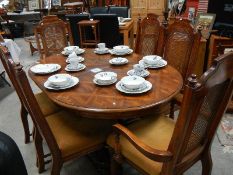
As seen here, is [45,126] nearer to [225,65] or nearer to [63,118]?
[63,118]

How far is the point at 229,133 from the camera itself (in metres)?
2.18

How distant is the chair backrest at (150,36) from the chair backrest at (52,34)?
2.79 feet

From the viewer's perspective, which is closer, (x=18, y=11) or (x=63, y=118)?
(x=63, y=118)

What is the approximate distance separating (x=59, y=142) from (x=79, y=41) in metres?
3.02

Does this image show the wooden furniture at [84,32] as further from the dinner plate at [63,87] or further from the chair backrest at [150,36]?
the dinner plate at [63,87]

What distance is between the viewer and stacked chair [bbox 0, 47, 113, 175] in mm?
1258

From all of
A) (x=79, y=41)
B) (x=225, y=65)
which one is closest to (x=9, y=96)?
(x=79, y=41)

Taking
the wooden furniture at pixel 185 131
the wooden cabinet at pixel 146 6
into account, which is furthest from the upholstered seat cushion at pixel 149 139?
the wooden cabinet at pixel 146 6

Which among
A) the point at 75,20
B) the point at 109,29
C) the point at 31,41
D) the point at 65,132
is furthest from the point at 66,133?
the point at 31,41

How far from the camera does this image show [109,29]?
377 cm

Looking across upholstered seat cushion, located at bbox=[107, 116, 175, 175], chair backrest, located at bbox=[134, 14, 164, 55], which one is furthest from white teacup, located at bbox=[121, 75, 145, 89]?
chair backrest, located at bbox=[134, 14, 164, 55]

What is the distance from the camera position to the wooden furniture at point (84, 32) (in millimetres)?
3701

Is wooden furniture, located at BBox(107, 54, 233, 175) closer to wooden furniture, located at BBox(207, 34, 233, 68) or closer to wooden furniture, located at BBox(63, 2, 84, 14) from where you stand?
wooden furniture, located at BBox(207, 34, 233, 68)

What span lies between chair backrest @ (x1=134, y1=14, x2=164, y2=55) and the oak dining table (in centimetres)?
47
